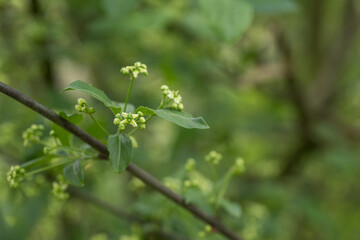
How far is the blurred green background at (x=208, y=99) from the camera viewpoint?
1437 mm

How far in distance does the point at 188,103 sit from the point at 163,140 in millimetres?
321

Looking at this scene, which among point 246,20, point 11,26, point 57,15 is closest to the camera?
point 246,20

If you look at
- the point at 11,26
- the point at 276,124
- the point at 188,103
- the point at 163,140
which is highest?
the point at 11,26

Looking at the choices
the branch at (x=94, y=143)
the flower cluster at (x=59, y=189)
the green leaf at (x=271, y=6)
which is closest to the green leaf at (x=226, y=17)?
the green leaf at (x=271, y=6)

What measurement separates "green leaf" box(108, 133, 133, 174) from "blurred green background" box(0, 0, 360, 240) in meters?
0.52

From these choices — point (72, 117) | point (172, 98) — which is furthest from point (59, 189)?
point (172, 98)

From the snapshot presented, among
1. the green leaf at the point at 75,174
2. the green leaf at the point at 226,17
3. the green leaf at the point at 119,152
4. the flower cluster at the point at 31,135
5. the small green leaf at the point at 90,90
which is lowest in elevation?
the green leaf at the point at 75,174

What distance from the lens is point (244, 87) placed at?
2.35 meters

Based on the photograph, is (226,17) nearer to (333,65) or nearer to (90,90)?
(90,90)

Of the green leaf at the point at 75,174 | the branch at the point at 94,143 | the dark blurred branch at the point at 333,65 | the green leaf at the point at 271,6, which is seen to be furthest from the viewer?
the dark blurred branch at the point at 333,65

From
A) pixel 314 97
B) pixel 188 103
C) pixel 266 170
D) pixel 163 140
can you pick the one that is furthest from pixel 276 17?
pixel 163 140

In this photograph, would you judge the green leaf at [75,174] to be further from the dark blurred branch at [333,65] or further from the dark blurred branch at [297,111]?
the dark blurred branch at [333,65]

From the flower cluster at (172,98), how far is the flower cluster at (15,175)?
0.33 metres

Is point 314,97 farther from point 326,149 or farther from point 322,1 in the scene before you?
point 322,1
